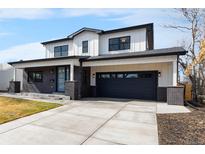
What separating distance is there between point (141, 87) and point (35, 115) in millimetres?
8754

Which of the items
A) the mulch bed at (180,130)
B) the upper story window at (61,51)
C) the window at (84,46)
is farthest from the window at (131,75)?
the upper story window at (61,51)

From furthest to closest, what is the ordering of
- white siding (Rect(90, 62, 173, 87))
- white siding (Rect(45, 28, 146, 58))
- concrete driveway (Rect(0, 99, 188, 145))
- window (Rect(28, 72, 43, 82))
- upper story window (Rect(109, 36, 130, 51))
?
window (Rect(28, 72, 43, 82))
upper story window (Rect(109, 36, 130, 51))
white siding (Rect(45, 28, 146, 58))
white siding (Rect(90, 62, 173, 87))
concrete driveway (Rect(0, 99, 188, 145))

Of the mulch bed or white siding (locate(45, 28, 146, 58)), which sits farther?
white siding (locate(45, 28, 146, 58))

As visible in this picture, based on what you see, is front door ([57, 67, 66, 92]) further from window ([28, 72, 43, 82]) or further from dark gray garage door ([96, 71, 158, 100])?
dark gray garage door ([96, 71, 158, 100])

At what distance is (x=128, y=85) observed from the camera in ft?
47.2

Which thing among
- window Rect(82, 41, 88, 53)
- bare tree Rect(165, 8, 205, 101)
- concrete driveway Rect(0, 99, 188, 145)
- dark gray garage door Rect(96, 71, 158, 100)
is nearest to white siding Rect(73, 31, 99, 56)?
window Rect(82, 41, 88, 53)

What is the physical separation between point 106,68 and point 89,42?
11.0 feet

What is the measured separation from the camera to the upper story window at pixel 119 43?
49.7 ft

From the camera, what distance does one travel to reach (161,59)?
1109cm

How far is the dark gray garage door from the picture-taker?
1358 cm

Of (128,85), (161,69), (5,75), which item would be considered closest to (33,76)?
(5,75)

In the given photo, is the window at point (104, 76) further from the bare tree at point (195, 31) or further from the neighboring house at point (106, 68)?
the bare tree at point (195, 31)

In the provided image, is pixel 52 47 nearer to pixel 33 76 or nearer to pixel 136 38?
pixel 33 76

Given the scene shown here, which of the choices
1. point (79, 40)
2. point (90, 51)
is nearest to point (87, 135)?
point (90, 51)
